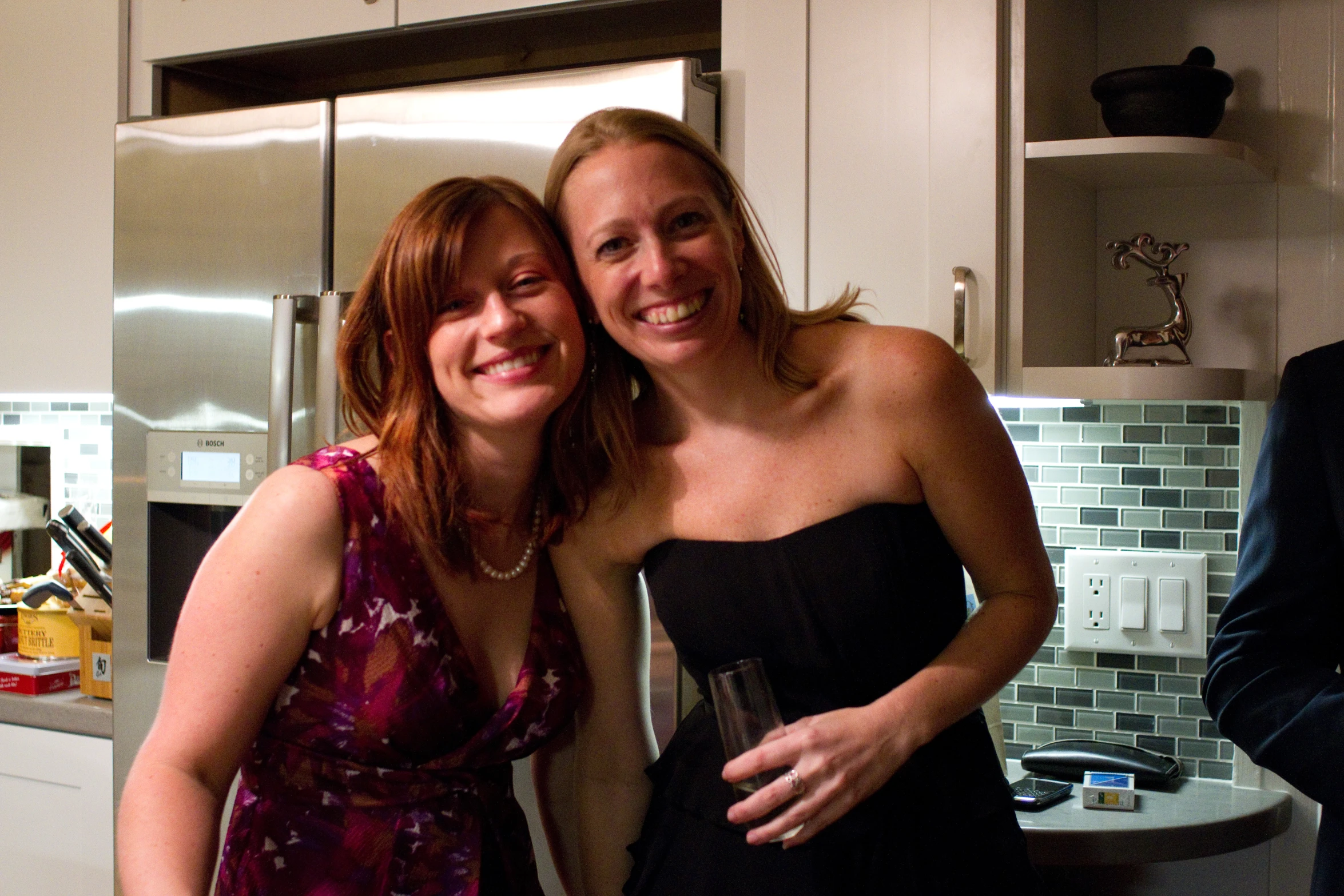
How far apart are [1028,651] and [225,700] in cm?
77

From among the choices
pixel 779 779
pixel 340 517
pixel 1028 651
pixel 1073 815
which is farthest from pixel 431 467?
pixel 1073 815

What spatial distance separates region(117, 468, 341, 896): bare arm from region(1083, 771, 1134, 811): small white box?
1225 millimetres

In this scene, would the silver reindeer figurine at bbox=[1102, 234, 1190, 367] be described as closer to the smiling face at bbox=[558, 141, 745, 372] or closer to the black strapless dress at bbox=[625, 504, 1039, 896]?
the black strapless dress at bbox=[625, 504, 1039, 896]

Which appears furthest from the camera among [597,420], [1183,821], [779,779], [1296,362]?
[1183,821]

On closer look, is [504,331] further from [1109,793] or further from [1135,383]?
[1109,793]

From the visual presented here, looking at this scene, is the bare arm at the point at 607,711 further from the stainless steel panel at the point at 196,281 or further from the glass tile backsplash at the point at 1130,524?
the glass tile backsplash at the point at 1130,524

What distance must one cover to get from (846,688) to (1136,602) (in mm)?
1031

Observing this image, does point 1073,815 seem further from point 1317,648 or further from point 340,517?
point 340,517

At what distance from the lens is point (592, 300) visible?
49.4 inches

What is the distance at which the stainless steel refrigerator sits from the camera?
180 cm

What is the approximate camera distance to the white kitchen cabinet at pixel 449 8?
6.48 feet

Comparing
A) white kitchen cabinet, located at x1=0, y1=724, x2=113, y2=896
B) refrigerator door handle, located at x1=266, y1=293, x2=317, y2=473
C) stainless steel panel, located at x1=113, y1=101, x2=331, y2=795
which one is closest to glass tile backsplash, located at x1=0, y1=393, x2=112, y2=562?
white kitchen cabinet, located at x1=0, y1=724, x2=113, y2=896

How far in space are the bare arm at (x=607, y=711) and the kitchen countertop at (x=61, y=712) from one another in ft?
4.13

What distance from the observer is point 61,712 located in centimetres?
227
